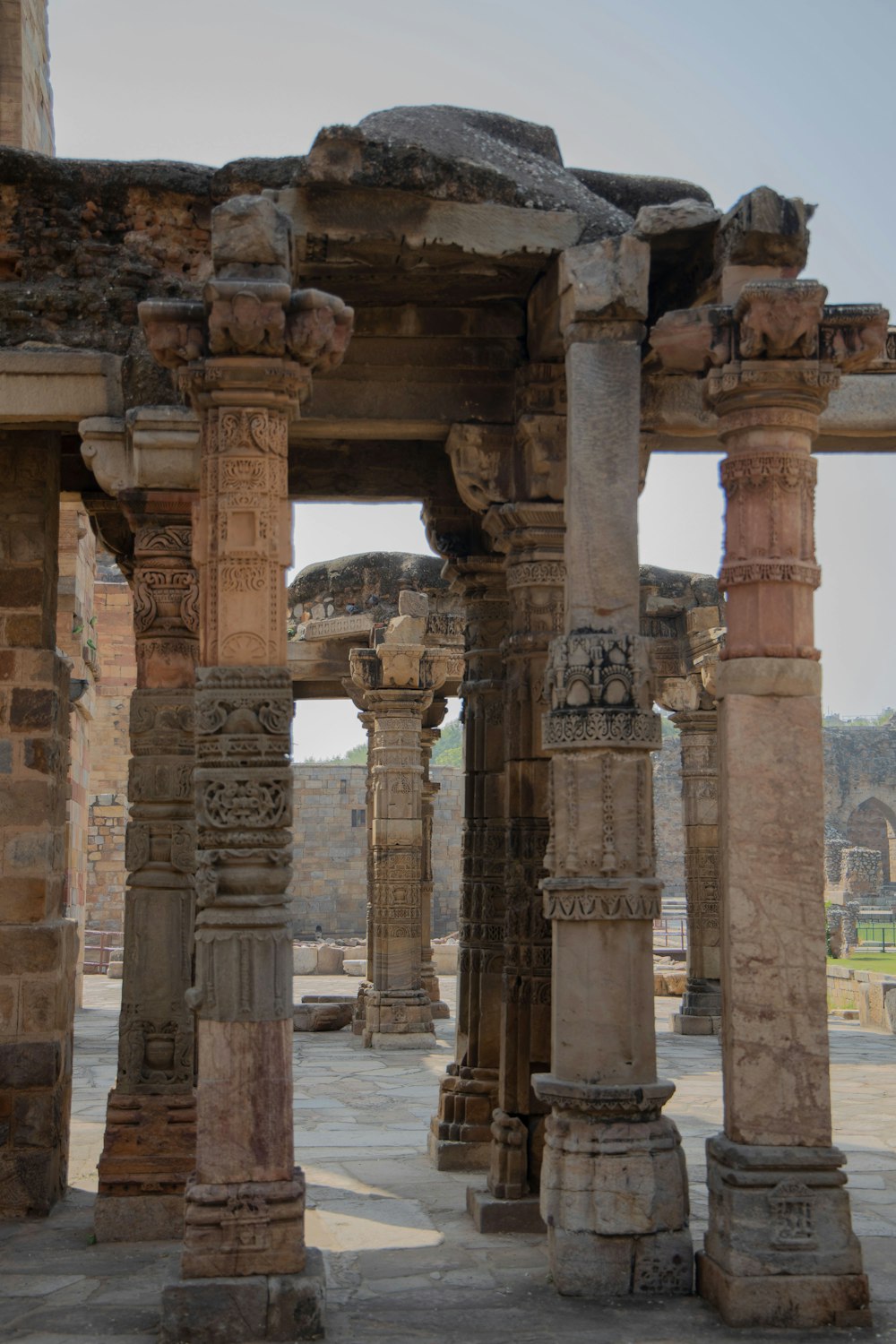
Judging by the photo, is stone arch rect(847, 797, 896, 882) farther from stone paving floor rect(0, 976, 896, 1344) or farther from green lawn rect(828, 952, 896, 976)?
stone paving floor rect(0, 976, 896, 1344)

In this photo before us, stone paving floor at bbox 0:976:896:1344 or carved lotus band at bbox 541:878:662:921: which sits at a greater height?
carved lotus band at bbox 541:878:662:921

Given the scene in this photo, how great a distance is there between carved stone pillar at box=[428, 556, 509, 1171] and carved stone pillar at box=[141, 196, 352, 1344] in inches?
114

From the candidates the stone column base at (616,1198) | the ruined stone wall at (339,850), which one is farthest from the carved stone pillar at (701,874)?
the ruined stone wall at (339,850)

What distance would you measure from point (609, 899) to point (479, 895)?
8.93 ft

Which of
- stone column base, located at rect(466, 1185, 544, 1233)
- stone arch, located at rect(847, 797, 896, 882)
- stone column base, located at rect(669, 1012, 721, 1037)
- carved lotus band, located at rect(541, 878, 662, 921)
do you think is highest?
stone arch, located at rect(847, 797, 896, 882)

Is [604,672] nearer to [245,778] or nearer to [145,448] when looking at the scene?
[245,778]

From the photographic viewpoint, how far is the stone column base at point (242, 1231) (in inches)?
204

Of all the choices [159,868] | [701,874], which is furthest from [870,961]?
[159,868]

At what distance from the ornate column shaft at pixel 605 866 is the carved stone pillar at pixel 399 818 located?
8299 mm

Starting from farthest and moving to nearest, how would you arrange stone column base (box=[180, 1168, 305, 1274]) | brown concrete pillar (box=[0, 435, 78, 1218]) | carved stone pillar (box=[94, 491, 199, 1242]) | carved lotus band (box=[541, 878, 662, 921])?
brown concrete pillar (box=[0, 435, 78, 1218]) → carved stone pillar (box=[94, 491, 199, 1242]) → carved lotus band (box=[541, 878, 662, 921]) → stone column base (box=[180, 1168, 305, 1274])

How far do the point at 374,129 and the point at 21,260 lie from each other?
2047 mm

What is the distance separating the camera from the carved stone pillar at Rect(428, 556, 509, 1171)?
8289 millimetres

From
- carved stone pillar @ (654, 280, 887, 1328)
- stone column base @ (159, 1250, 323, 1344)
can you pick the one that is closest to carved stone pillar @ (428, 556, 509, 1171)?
carved stone pillar @ (654, 280, 887, 1328)

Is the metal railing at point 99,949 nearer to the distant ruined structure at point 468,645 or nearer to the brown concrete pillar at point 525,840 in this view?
the distant ruined structure at point 468,645
